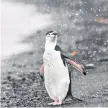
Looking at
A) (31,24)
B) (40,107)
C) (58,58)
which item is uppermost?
(31,24)

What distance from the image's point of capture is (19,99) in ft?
9.10

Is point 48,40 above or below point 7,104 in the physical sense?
above

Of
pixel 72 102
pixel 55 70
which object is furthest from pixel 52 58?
pixel 72 102

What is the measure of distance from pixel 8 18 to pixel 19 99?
490 millimetres

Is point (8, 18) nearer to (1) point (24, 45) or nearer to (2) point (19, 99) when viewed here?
(1) point (24, 45)

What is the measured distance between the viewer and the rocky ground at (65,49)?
2771mm

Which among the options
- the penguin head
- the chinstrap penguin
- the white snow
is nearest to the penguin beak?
the chinstrap penguin

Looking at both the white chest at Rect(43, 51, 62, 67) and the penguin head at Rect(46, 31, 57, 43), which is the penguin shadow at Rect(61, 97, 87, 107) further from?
the penguin head at Rect(46, 31, 57, 43)

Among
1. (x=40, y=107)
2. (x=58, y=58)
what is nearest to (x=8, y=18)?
(x=58, y=58)

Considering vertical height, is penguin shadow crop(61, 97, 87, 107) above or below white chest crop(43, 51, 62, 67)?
below

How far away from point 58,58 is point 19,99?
336 millimetres

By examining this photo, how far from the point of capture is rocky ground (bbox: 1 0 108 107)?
277 centimetres

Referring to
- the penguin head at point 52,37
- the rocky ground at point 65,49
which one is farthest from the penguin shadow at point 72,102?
the penguin head at point 52,37

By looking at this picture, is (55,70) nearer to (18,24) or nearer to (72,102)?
(72,102)
